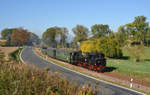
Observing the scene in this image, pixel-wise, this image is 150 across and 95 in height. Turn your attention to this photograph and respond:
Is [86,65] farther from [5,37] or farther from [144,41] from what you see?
[5,37]

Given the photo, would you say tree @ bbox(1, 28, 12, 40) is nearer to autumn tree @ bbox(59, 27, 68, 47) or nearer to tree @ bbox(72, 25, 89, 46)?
autumn tree @ bbox(59, 27, 68, 47)

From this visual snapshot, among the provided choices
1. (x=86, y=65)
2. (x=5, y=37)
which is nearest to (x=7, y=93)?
(x=86, y=65)

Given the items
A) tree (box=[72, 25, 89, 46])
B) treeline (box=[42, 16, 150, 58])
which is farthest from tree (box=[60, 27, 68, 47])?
tree (box=[72, 25, 89, 46])

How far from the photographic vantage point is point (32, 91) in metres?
5.58

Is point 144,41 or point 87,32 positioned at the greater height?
point 87,32

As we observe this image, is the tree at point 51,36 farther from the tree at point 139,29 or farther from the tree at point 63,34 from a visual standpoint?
the tree at point 139,29

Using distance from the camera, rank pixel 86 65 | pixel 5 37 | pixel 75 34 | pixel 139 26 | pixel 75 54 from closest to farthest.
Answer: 1. pixel 86 65
2. pixel 75 54
3. pixel 139 26
4. pixel 75 34
5. pixel 5 37

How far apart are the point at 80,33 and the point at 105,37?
59432mm

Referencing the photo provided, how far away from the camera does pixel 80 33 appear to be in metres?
112

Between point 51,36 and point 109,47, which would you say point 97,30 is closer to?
point 51,36

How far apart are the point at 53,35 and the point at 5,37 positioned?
59.7 metres

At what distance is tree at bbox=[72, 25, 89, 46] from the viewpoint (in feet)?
364

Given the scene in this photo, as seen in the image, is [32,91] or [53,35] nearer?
[32,91]

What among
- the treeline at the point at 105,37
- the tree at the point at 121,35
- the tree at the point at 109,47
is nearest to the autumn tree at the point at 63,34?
the treeline at the point at 105,37
